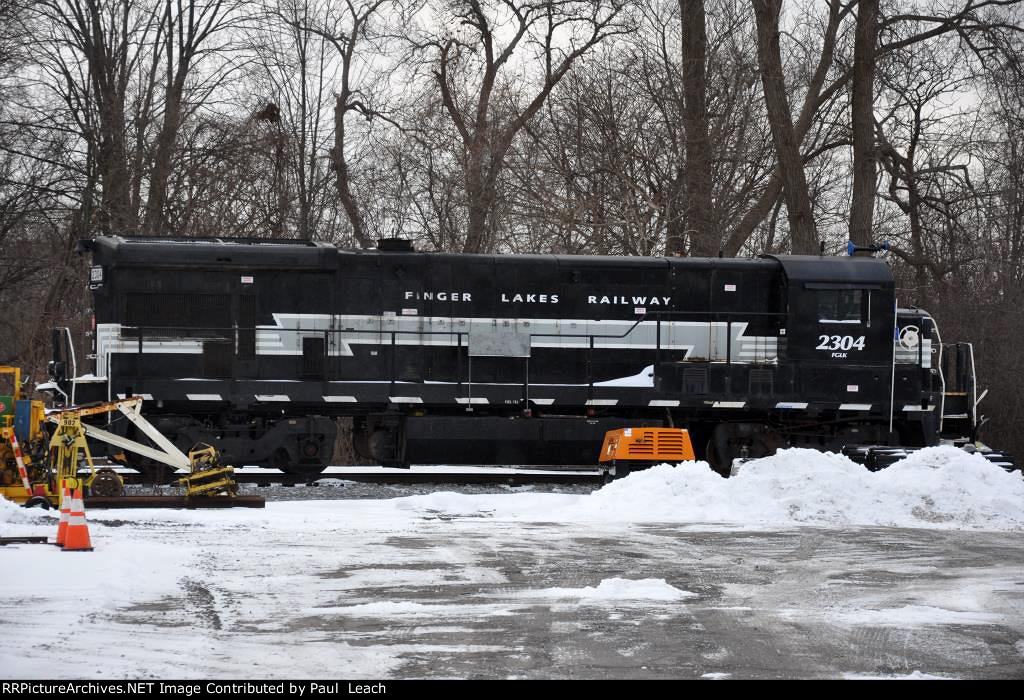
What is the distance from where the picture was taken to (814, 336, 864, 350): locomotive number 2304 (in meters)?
17.8

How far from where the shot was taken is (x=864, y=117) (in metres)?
26.4

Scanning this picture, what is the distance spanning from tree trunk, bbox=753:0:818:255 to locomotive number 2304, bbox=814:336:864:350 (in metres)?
8.53

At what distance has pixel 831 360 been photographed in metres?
17.8

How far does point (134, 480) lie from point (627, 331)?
7.81 meters

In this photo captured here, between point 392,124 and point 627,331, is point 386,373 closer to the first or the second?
point 627,331

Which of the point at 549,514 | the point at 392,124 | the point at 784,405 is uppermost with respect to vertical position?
the point at 392,124

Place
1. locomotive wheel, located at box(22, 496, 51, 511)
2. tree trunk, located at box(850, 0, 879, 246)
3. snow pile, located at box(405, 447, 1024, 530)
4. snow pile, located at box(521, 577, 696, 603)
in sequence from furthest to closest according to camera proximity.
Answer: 1. tree trunk, located at box(850, 0, 879, 246)
2. snow pile, located at box(405, 447, 1024, 530)
3. locomotive wheel, located at box(22, 496, 51, 511)
4. snow pile, located at box(521, 577, 696, 603)

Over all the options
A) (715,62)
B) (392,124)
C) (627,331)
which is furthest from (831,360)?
(392,124)

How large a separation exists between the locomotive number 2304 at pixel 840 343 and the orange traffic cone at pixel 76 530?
12003 mm

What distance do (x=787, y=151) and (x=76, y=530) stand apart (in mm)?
20611

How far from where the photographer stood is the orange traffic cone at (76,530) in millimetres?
9289

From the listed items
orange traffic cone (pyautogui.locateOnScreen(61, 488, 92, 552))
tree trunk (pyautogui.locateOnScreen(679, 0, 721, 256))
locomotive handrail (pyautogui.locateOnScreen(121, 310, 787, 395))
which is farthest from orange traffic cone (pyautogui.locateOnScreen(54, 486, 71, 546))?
tree trunk (pyautogui.locateOnScreen(679, 0, 721, 256))

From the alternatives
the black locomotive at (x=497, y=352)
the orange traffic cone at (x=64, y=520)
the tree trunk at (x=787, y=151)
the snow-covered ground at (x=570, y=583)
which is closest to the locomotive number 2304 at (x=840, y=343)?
the black locomotive at (x=497, y=352)

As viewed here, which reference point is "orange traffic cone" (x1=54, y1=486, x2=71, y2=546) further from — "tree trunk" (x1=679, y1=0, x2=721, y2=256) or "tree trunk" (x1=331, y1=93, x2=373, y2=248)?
"tree trunk" (x1=331, y1=93, x2=373, y2=248)
